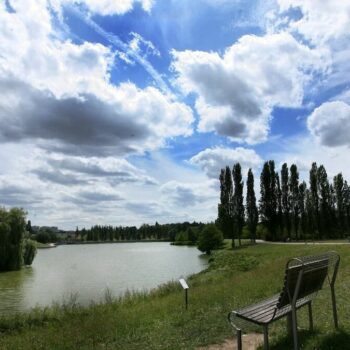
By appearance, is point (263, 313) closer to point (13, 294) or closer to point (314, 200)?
point (13, 294)

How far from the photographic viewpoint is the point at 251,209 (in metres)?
62.4

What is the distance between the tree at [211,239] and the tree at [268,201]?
22.8ft

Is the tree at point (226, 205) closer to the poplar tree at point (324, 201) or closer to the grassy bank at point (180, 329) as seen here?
the poplar tree at point (324, 201)

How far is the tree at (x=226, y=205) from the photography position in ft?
204

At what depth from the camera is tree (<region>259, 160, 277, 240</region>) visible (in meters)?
61.2

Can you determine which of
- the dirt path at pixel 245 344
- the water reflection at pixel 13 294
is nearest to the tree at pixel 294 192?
the water reflection at pixel 13 294

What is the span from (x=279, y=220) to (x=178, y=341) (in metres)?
56.9

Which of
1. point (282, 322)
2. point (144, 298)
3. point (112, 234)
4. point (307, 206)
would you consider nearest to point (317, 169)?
point (307, 206)

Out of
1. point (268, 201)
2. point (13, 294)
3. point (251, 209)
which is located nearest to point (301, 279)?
point (13, 294)

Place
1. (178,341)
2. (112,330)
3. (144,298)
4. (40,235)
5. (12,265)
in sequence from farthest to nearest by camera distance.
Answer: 1. (40,235)
2. (12,265)
3. (144,298)
4. (112,330)
5. (178,341)

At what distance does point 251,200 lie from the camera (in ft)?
206

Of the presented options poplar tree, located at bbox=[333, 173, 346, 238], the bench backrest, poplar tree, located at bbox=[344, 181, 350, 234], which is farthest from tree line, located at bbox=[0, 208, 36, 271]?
poplar tree, located at bbox=[344, 181, 350, 234]

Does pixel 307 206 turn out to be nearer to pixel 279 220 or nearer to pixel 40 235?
pixel 279 220

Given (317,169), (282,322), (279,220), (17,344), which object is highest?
(317,169)
